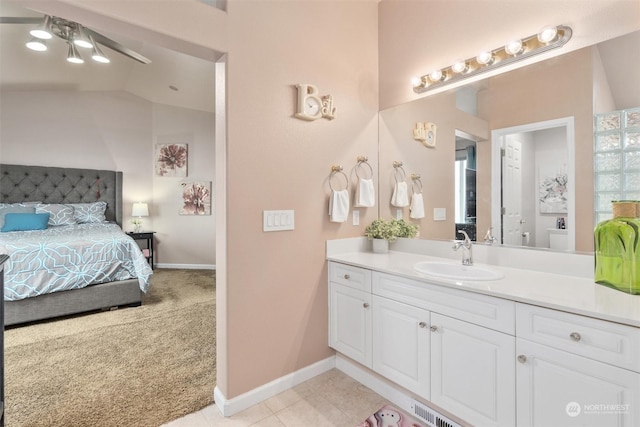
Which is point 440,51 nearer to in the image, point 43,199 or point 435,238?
point 435,238

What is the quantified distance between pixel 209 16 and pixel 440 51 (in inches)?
58.0

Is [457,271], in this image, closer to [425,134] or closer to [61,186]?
[425,134]

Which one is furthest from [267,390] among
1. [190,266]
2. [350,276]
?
[190,266]

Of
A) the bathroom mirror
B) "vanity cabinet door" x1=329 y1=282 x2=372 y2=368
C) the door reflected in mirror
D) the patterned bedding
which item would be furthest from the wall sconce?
the patterned bedding

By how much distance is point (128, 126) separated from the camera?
16.9 ft

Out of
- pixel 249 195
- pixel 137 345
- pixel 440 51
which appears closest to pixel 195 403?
pixel 137 345

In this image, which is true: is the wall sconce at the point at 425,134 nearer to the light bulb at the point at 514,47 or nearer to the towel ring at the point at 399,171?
the towel ring at the point at 399,171

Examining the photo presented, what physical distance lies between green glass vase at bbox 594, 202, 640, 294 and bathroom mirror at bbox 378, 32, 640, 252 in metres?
0.18

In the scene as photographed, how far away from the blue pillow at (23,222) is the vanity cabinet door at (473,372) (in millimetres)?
4935

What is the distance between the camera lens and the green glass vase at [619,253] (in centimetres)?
117

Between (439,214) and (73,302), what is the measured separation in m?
3.53

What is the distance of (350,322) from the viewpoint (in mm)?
1953

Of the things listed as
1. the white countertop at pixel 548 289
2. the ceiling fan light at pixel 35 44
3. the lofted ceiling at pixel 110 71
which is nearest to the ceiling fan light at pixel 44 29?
the ceiling fan light at pixel 35 44

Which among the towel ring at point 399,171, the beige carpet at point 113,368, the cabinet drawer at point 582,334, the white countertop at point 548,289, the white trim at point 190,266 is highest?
the towel ring at point 399,171
